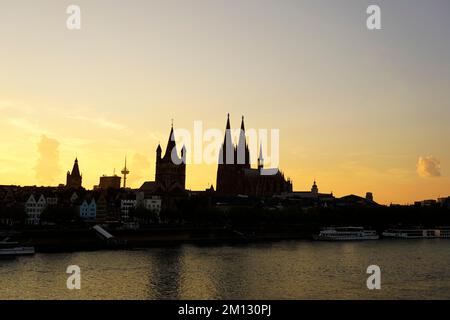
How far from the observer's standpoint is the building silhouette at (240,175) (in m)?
184

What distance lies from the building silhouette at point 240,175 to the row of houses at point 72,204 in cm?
5795

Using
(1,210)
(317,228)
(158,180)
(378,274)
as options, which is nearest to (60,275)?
(378,274)

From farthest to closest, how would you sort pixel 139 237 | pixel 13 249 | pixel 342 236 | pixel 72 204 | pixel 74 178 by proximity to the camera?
pixel 74 178
pixel 72 204
pixel 342 236
pixel 139 237
pixel 13 249

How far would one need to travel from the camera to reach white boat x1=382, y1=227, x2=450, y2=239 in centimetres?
11638

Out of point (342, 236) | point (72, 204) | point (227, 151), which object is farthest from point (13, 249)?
point (227, 151)

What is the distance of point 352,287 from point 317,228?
7881cm

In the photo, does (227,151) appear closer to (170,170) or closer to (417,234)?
(170,170)

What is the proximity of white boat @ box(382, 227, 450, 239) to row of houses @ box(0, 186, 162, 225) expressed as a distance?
5457 centimetres

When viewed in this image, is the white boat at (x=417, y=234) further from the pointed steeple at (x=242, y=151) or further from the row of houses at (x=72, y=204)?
the pointed steeple at (x=242, y=151)

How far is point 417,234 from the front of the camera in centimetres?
11850

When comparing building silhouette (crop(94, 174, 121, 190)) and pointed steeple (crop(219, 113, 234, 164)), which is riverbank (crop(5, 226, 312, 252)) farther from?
building silhouette (crop(94, 174, 121, 190))

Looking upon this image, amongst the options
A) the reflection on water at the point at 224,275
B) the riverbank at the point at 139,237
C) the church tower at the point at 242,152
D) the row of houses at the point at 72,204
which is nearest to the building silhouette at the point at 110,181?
the church tower at the point at 242,152

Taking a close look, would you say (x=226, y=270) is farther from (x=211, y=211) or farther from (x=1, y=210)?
(x=211, y=211)

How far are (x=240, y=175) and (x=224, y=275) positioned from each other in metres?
139
